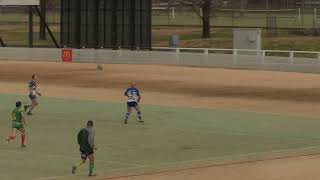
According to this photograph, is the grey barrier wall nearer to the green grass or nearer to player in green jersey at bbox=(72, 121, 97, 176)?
the green grass

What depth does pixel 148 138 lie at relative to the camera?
26.5 metres

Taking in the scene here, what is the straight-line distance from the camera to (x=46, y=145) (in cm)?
2484

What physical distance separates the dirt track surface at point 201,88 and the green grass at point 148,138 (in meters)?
1.84

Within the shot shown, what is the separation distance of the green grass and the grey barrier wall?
2300 cm

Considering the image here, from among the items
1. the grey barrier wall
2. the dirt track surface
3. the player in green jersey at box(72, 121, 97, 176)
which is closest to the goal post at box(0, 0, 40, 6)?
Result: the grey barrier wall

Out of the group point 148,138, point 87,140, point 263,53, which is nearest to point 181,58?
point 263,53

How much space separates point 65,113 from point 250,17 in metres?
77.3

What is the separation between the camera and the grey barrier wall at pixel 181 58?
57812 millimetres

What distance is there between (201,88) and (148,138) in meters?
19.6

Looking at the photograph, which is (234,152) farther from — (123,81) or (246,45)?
(246,45)

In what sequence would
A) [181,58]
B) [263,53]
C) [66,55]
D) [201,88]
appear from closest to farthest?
[201,88], [263,53], [181,58], [66,55]

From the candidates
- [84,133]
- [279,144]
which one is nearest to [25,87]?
[279,144]

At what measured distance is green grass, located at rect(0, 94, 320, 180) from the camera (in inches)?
838

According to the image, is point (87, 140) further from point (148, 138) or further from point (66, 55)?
point (66, 55)
